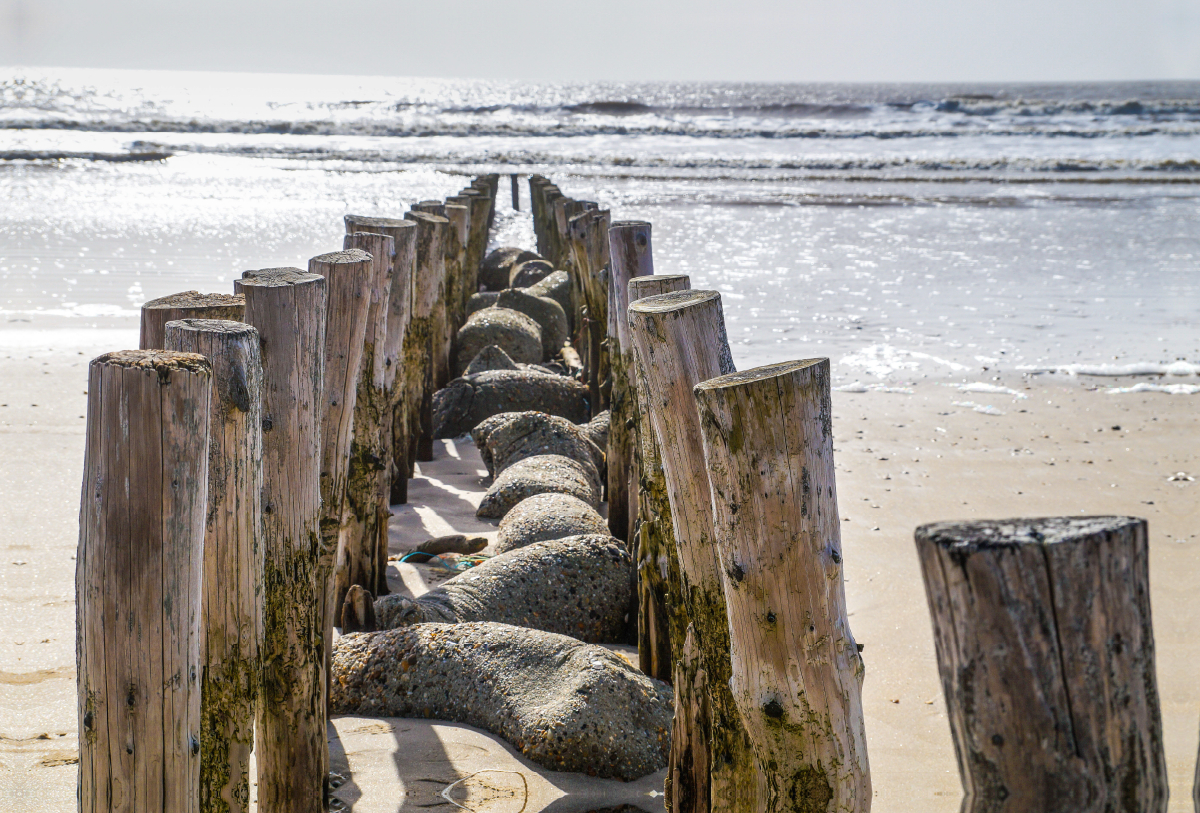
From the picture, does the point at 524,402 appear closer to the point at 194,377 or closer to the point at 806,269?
the point at 194,377

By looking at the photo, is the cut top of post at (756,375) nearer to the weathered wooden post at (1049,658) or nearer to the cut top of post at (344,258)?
the weathered wooden post at (1049,658)

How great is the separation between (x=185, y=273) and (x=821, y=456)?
11.8 metres

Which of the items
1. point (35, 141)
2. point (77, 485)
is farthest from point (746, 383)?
point (35, 141)

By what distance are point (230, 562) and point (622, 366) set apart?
9.21ft

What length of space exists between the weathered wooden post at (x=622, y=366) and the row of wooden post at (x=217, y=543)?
3.70ft

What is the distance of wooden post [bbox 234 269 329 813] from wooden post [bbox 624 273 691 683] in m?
Result: 1.03

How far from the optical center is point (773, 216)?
20.1 meters

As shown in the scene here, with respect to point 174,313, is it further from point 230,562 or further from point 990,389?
point 990,389

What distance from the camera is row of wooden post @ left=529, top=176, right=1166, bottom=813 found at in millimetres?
1272

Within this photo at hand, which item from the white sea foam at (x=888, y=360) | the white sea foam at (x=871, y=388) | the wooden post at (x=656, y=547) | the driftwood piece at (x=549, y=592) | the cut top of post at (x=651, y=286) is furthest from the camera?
the white sea foam at (x=888, y=360)

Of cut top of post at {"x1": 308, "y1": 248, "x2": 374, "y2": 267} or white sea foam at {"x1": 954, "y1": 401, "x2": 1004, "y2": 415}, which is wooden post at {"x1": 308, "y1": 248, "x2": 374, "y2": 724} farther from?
white sea foam at {"x1": 954, "y1": 401, "x2": 1004, "y2": 415}

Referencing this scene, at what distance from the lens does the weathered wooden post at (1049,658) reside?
1.25m

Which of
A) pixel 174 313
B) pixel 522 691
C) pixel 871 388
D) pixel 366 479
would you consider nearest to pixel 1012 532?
pixel 174 313

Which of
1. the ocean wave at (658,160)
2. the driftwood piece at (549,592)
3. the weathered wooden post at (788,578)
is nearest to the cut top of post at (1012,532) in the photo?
the weathered wooden post at (788,578)
